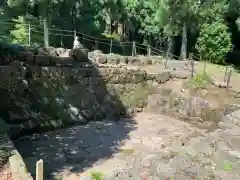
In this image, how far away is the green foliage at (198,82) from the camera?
13257 millimetres

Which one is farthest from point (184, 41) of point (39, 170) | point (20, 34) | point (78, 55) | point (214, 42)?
point (39, 170)

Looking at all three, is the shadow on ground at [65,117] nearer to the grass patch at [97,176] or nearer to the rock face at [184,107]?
the grass patch at [97,176]

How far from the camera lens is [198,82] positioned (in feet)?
44.0

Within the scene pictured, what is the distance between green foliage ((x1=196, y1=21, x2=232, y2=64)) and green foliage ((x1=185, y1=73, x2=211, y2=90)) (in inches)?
292

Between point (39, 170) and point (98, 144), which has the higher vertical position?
point (39, 170)

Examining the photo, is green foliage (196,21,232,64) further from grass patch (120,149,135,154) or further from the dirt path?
grass patch (120,149,135,154)

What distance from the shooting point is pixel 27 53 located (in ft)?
35.9

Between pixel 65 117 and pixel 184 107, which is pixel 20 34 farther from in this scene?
pixel 184 107

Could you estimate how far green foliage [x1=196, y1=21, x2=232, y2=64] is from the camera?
66.4ft

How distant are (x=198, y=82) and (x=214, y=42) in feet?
25.8

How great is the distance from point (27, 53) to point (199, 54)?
1355 cm

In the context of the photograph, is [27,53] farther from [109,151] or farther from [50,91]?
[109,151]

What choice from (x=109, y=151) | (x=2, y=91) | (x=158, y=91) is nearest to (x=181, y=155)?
(x=109, y=151)

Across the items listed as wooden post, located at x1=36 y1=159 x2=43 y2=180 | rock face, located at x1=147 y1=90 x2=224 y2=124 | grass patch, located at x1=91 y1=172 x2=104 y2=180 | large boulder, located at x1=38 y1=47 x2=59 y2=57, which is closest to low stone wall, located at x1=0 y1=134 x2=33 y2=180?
wooden post, located at x1=36 y1=159 x2=43 y2=180
